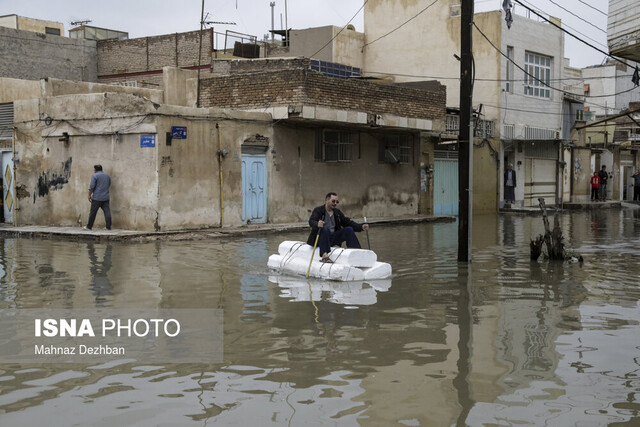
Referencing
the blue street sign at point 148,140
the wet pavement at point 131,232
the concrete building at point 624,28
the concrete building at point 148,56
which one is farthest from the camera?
the concrete building at point 148,56

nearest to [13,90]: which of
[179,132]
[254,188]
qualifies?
[179,132]

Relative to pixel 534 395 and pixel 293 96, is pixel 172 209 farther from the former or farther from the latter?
pixel 534 395

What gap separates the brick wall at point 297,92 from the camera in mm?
21531

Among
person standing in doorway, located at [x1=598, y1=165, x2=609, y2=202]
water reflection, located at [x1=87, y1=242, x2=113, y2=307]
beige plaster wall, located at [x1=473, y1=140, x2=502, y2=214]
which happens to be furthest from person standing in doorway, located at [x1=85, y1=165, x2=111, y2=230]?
person standing in doorway, located at [x1=598, y1=165, x2=609, y2=202]

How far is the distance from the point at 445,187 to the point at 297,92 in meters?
10.8

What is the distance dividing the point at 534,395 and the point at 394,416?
1162mm

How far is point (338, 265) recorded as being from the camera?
1107 cm

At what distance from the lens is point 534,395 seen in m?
5.44

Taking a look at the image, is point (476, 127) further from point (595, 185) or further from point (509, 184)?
point (595, 185)

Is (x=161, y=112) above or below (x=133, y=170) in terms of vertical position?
above

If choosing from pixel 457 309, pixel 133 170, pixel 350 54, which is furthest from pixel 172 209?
pixel 350 54

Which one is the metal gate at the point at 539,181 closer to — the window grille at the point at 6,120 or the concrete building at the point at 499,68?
the concrete building at the point at 499,68

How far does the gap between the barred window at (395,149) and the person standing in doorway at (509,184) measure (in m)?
6.88

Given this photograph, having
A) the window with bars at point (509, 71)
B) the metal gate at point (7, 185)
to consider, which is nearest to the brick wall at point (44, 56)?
the metal gate at point (7, 185)
